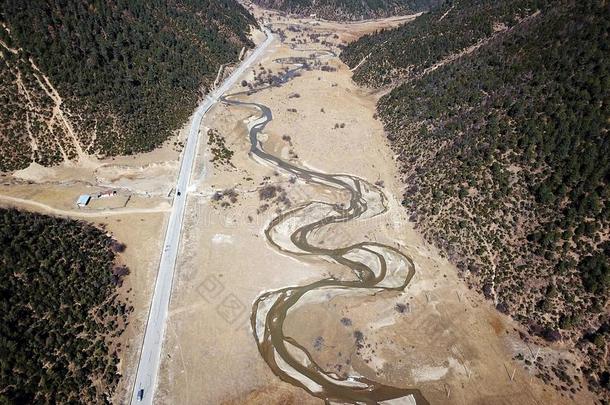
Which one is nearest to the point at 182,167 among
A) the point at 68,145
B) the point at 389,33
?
the point at 68,145

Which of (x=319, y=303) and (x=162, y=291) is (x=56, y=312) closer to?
(x=162, y=291)

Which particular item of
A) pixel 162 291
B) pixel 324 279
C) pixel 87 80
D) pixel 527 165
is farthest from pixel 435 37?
pixel 162 291

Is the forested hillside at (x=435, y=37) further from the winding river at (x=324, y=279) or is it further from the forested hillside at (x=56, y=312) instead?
the forested hillside at (x=56, y=312)

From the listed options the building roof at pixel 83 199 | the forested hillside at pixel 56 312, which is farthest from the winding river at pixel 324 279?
the building roof at pixel 83 199

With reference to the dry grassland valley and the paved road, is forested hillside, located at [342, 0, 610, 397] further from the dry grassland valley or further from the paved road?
the paved road

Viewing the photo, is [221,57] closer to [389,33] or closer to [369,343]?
[389,33]

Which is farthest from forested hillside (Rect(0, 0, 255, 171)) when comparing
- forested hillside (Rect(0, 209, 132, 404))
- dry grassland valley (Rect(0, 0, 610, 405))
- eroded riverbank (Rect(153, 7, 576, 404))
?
forested hillside (Rect(0, 209, 132, 404))
